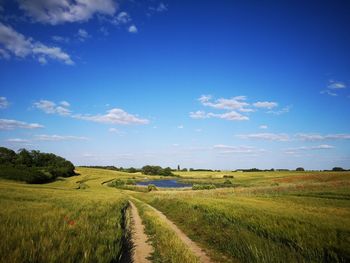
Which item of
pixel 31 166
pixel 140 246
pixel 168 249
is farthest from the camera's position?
pixel 31 166

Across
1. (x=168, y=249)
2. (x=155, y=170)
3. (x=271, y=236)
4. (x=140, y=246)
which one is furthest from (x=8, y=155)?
(x=155, y=170)

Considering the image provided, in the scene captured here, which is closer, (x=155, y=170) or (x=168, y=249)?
(x=168, y=249)

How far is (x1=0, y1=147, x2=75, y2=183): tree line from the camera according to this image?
60000 mm

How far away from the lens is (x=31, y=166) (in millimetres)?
94188

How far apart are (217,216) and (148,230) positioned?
5.06m

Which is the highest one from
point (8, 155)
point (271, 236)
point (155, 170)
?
point (8, 155)

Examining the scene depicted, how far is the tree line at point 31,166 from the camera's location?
60.0 m

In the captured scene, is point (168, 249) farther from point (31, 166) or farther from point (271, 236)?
point (31, 166)

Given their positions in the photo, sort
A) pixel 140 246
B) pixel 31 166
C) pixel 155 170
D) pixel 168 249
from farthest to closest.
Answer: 1. pixel 155 170
2. pixel 31 166
3. pixel 140 246
4. pixel 168 249

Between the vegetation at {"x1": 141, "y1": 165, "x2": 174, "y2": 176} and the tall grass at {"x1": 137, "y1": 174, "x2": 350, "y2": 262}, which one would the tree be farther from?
the vegetation at {"x1": 141, "y1": 165, "x2": 174, "y2": 176}

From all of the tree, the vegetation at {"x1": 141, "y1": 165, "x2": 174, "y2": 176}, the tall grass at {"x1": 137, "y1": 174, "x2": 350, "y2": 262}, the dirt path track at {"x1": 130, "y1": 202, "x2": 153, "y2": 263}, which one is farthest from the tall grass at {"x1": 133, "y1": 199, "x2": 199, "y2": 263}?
the vegetation at {"x1": 141, "y1": 165, "x2": 174, "y2": 176}

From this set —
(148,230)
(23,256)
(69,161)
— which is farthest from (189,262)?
(69,161)

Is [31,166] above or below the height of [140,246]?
above

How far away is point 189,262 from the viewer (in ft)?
30.6
